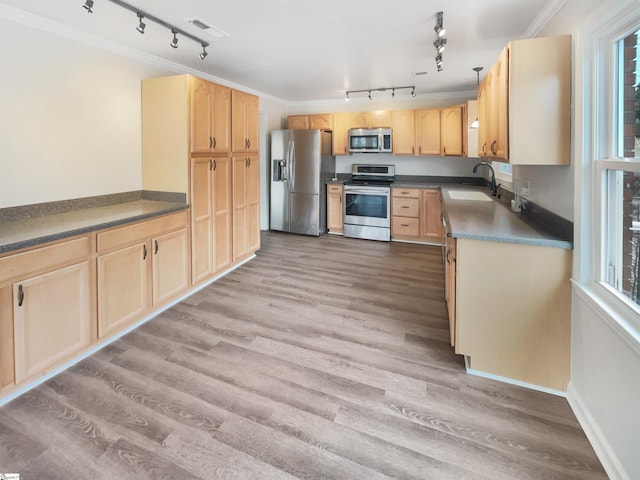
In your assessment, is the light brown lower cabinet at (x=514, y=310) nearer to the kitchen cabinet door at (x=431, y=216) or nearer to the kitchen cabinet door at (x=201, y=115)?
the kitchen cabinet door at (x=201, y=115)

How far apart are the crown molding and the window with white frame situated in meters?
0.96

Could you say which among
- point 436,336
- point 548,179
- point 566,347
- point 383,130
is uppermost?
point 383,130

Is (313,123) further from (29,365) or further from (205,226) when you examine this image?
(29,365)

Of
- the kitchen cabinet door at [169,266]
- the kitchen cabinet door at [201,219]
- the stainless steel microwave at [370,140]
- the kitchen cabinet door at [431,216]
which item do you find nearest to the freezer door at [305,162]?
the stainless steel microwave at [370,140]

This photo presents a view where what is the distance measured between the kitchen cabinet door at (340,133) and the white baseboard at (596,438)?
501 centimetres

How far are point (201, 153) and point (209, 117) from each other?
0.39 meters

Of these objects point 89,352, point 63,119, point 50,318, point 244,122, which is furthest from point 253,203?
Result: point 50,318

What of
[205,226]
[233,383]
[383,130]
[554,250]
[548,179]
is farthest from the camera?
[383,130]

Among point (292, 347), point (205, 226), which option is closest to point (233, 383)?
point (292, 347)

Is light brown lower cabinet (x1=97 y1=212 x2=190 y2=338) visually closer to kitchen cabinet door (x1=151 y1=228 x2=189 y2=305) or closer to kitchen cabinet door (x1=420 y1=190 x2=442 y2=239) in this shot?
kitchen cabinet door (x1=151 y1=228 x2=189 y2=305)

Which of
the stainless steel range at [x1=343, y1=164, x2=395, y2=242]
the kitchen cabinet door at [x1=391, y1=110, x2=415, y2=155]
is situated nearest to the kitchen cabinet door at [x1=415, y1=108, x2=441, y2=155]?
the kitchen cabinet door at [x1=391, y1=110, x2=415, y2=155]

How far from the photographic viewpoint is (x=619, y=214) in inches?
63.6

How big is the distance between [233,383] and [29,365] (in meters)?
1.18

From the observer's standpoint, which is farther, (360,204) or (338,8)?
(360,204)
